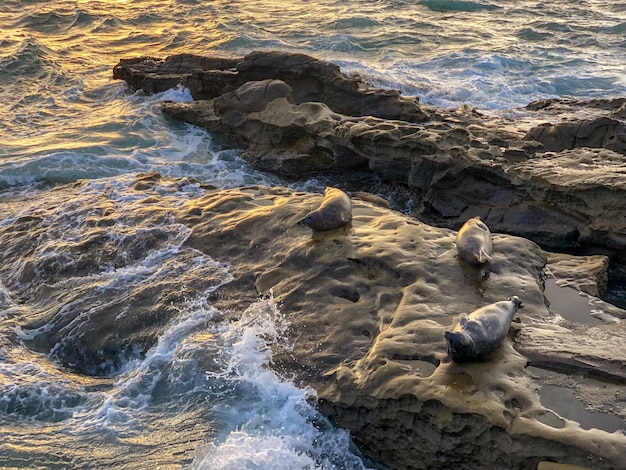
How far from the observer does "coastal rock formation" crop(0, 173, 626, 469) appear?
4.70m

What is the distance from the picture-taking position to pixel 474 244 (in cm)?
631

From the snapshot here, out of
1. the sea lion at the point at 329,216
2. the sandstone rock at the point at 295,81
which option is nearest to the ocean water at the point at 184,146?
the sandstone rock at the point at 295,81

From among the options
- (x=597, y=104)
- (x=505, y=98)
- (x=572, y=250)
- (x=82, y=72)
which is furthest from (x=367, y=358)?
(x=82, y=72)

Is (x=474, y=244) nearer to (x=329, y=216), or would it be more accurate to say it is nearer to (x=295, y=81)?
(x=329, y=216)

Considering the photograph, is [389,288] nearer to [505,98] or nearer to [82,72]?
[505,98]

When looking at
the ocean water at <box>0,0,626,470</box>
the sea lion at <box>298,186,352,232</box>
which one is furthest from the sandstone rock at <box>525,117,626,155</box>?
the sea lion at <box>298,186,352,232</box>

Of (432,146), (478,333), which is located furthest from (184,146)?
(478,333)

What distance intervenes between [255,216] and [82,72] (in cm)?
1196

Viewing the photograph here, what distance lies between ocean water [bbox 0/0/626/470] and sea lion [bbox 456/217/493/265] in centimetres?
197

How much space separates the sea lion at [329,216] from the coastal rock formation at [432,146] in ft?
7.52

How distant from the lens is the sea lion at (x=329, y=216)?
23.4 ft

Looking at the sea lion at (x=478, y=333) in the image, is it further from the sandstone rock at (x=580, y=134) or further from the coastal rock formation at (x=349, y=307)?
the sandstone rock at (x=580, y=134)

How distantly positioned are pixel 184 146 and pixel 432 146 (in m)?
5.47

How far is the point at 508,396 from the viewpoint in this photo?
472cm
